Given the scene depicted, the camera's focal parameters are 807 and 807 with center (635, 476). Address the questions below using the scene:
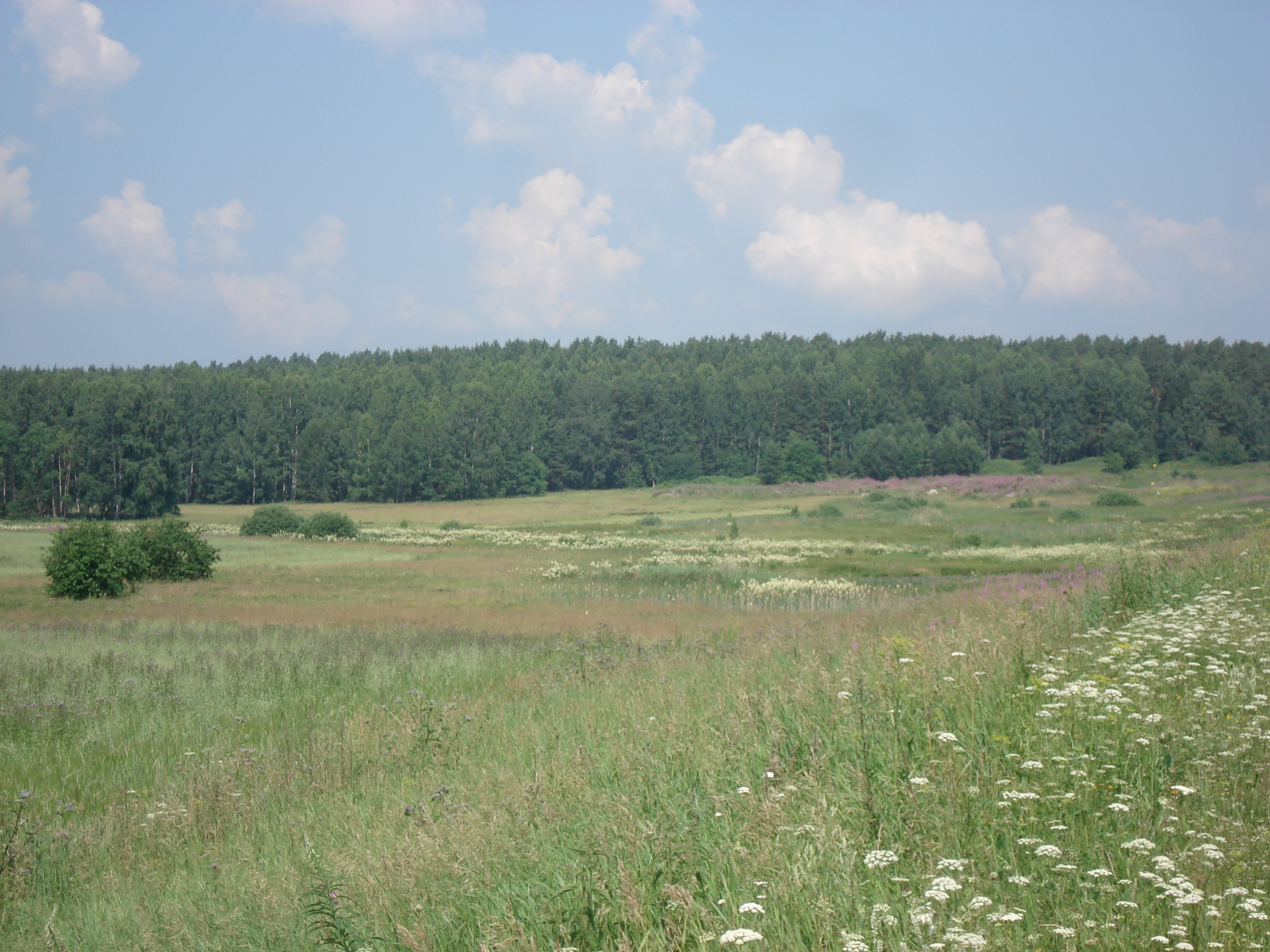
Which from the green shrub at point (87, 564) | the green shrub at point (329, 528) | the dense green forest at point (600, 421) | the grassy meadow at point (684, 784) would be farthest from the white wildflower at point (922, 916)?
the dense green forest at point (600, 421)

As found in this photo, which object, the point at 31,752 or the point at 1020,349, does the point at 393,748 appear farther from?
the point at 1020,349

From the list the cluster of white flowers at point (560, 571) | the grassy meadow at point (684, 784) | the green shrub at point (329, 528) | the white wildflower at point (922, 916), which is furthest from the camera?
the green shrub at point (329, 528)

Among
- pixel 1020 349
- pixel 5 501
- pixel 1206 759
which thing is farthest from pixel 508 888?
pixel 1020 349

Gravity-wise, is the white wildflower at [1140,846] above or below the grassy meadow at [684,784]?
above

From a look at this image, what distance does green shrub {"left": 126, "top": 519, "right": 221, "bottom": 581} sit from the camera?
32.3m

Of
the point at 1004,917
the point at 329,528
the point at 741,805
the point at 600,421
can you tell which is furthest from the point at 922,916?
the point at 600,421

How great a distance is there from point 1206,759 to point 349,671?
13981 millimetres

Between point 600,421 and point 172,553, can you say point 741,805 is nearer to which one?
point 172,553

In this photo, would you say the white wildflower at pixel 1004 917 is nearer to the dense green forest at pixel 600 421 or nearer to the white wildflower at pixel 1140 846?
the white wildflower at pixel 1140 846

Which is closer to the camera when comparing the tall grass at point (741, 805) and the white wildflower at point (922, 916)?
the white wildflower at point (922, 916)

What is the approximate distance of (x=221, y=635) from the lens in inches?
782

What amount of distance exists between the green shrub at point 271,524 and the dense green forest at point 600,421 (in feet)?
97.3

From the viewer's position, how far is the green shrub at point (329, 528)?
192 ft

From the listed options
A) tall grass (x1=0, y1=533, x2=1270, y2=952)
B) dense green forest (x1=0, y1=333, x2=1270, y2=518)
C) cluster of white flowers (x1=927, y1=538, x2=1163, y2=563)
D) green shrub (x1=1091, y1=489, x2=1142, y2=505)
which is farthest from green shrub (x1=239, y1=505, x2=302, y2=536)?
green shrub (x1=1091, y1=489, x2=1142, y2=505)
